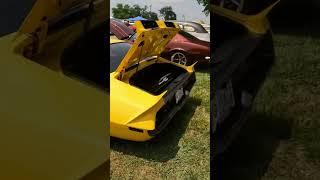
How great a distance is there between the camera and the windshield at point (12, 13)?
71.6 inches

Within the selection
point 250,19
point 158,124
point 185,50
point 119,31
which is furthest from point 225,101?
point 119,31

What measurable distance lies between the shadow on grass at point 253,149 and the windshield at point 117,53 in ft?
8.42

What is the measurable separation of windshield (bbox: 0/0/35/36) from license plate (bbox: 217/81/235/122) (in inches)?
45.6

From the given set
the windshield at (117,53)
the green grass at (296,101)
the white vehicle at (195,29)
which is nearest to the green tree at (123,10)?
the white vehicle at (195,29)

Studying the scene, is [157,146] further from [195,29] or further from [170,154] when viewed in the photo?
[195,29]

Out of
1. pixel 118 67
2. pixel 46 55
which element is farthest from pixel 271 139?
pixel 118 67

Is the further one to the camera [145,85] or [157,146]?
[145,85]

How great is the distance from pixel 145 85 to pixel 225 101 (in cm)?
293

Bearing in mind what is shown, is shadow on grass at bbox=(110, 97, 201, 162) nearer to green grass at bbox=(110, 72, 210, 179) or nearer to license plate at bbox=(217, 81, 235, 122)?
green grass at bbox=(110, 72, 210, 179)

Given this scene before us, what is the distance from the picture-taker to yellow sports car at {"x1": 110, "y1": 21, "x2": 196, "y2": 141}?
12.8ft

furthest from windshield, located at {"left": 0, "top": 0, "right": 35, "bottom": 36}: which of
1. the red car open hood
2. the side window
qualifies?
the side window

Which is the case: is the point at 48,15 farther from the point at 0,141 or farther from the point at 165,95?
the point at 165,95

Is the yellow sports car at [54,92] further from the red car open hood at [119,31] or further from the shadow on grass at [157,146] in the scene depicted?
the red car open hood at [119,31]

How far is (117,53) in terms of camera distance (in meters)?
4.93
